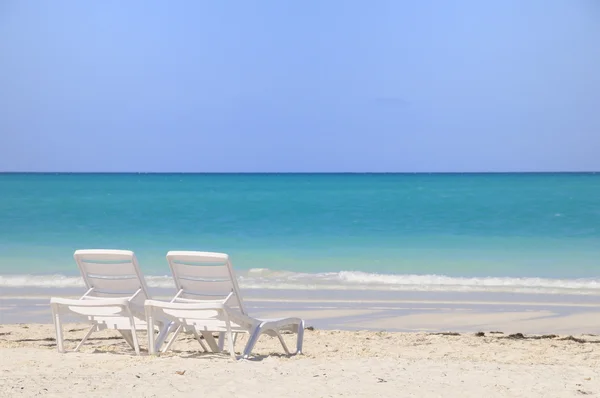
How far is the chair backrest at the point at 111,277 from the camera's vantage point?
20.4ft

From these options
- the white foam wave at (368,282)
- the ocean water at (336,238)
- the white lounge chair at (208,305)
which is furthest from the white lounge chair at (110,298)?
the ocean water at (336,238)

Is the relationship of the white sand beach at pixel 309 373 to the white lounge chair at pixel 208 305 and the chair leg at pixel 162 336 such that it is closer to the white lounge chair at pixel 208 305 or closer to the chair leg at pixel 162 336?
the chair leg at pixel 162 336

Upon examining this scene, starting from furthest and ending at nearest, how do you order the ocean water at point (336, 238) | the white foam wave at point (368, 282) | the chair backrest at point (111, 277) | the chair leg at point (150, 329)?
the ocean water at point (336, 238) < the white foam wave at point (368, 282) < the chair backrest at point (111, 277) < the chair leg at point (150, 329)

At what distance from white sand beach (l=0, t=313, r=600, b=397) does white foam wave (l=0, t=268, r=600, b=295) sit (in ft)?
17.8

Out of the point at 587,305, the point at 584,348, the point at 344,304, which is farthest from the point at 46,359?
the point at 587,305

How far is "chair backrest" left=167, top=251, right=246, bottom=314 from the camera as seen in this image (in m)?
6.04

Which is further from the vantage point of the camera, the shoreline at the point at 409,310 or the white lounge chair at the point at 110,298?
the shoreline at the point at 409,310

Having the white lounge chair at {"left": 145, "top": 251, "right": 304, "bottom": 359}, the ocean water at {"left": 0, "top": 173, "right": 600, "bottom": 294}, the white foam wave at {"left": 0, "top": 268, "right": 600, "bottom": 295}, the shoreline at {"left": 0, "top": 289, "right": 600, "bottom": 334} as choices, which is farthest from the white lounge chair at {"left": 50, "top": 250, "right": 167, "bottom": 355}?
the ocean water at {"left": 0, "top": 173, "right": 600, "bottom": 294}

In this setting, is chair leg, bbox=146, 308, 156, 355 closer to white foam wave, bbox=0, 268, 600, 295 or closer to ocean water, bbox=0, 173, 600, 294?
white foam wave, bbox=0, 268, 600, 295

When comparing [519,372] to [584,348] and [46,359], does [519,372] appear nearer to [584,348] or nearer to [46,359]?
[584,348]

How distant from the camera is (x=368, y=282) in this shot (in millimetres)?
13859

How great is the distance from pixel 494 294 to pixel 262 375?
7.54 m

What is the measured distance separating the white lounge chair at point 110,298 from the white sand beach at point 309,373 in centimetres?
24

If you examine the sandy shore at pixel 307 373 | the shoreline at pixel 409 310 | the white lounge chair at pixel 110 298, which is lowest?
the shoreline at pixel 409 310
